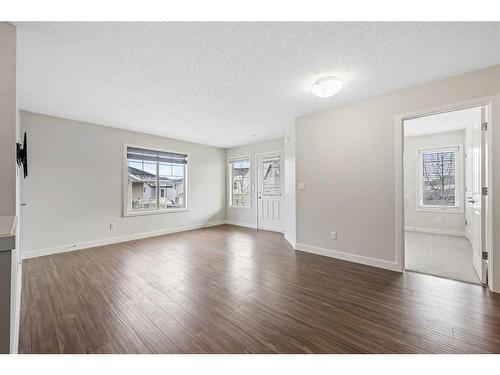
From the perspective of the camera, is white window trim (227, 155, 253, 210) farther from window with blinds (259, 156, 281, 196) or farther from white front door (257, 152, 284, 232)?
window with blinds (259, 156, 281, 196)

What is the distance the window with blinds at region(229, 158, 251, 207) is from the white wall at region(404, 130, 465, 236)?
4.25 m

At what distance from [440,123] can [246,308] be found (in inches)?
208

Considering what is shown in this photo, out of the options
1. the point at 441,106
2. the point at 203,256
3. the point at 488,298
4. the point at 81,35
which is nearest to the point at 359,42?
the point at 441,106

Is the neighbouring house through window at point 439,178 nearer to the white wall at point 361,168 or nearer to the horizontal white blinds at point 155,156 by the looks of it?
the white wall at point 361,168

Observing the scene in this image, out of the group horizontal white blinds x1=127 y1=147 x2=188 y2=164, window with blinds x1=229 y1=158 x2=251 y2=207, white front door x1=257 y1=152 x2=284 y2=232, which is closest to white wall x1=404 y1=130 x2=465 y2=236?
white front door x1=257 y1=152 x2=284 y2=232

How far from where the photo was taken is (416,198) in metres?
5.54

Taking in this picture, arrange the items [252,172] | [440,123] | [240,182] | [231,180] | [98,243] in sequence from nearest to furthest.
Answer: [98,243], [440,123], [252,172], [240,182], [231,180]

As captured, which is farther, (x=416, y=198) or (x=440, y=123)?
(x=416, y=198)

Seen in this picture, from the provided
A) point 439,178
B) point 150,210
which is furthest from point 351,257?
point 150,210

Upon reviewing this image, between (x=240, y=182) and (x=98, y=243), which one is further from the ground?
(x=240, y=182)

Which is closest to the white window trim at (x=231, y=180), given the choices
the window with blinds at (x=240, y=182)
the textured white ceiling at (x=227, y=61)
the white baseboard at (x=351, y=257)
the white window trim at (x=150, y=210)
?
the window with blinds at (x=240, y=182)

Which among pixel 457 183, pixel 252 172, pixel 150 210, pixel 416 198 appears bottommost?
pixel 150 210

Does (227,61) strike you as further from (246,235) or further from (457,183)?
(457,183)

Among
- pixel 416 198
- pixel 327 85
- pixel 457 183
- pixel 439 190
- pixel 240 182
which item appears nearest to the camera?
pixel 327 85
